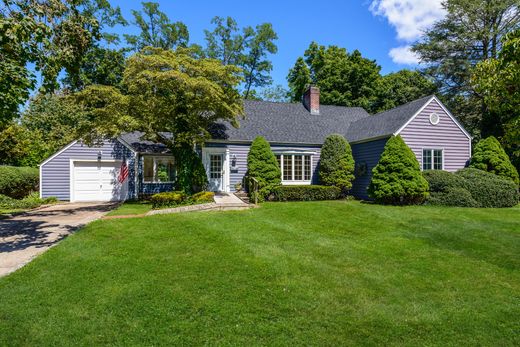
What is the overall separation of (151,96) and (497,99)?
46.0 feet

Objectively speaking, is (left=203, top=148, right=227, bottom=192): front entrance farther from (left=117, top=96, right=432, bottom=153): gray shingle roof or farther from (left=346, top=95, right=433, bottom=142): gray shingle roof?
(left=346, top=95, right=433, bottom=142): gray shingle roof

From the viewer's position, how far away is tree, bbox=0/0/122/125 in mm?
6348

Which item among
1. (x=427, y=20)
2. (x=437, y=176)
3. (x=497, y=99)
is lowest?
(x=437, y=176)

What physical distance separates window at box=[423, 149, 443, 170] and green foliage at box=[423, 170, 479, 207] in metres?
1.74

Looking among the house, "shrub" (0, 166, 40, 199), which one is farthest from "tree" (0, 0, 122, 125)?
"shrub" (0, 166, 40, 199)

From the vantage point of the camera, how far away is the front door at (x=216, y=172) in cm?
1772

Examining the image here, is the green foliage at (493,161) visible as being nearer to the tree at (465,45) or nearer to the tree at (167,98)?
the tree at (465,45)

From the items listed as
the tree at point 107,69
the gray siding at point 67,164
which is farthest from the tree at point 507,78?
the tree at point 107,69

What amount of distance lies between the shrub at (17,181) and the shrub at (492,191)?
23.4 meters

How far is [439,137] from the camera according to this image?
55.9 feet

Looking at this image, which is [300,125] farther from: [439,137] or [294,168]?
[439,137]

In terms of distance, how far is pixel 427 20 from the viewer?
91.1 feet

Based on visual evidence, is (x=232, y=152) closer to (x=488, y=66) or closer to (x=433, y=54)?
(x=488, y=66)

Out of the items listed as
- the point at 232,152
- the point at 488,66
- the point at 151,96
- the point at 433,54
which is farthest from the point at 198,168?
the point at 433,54
